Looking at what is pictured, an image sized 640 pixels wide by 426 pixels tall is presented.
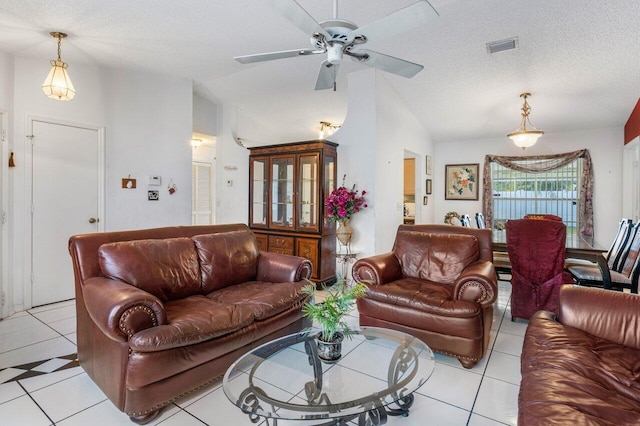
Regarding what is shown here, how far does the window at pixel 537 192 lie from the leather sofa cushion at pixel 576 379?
186 inches

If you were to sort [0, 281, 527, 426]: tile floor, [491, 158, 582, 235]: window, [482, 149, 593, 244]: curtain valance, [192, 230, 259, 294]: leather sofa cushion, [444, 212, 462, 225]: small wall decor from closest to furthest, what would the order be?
[0, 281, 527, 426]: tile floor, [192, 230, 259, 294]: leather sofa cushion, [482, 149, 593, 244]: curtain valance, [491, 158, 582, 235]: window, [444, 212, 462, 225]: small wall decor

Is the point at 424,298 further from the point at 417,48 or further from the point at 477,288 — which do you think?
the point at 417,48

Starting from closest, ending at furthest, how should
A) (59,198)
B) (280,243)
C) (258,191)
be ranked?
(59,198)
(280,243)
(258,191)

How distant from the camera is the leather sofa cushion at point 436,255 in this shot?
3.01 metres

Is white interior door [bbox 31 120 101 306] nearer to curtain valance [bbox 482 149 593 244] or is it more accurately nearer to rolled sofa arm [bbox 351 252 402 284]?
rolled sofa arm [bbox 351 252 402 284]

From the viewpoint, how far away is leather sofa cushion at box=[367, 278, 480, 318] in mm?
2373

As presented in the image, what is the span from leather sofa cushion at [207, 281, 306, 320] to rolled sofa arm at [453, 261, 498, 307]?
48.0 inches

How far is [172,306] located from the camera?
2.31 meters

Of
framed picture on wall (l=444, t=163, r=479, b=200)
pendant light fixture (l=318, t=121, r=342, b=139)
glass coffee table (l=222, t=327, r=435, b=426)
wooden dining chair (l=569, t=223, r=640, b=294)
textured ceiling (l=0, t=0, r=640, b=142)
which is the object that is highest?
textured ceiling (l=0, t=0, r=640, b=142)

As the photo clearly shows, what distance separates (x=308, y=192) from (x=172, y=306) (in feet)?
8.68

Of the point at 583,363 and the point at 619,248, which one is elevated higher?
the point at 619,248

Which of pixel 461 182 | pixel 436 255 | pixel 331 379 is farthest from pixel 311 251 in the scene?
pixel 461 182

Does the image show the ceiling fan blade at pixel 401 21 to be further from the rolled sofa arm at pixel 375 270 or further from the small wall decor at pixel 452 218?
the small wall decor at pixel 452 218

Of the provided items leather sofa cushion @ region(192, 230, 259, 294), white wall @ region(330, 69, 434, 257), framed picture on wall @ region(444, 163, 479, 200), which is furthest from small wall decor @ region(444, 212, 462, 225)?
leather sofa cushion @ region(192, 230, 259, 294)
